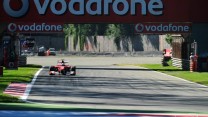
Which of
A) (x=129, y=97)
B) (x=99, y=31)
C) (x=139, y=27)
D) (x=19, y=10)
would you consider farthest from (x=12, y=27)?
(x=99, y=31)

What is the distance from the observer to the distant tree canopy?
90219mm

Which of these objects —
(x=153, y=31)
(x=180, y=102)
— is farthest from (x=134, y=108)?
(x=153, y=31)

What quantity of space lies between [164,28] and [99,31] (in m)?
57.0

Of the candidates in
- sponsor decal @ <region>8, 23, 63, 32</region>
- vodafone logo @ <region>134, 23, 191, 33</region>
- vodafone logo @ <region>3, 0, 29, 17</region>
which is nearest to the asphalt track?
sponsor decal @ <region>8, 23, 63, 32</region>

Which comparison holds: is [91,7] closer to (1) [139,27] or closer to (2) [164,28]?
(1) [139,27]

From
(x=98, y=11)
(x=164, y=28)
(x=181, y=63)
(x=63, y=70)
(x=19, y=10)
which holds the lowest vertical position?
(x=181, y=63)

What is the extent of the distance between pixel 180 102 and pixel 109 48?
69839mm

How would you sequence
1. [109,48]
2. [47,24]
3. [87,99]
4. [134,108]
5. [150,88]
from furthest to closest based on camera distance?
[109,48] → [47,24] → [150,88] → [87,99] → [134,108]

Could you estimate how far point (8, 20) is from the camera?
131 feet

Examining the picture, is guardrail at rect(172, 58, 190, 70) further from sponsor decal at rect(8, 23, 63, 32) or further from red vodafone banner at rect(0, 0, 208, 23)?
sponsor decal at rect(8, 23, 63, 32)

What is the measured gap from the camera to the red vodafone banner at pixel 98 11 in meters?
39.8

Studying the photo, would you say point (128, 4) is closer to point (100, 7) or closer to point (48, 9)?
point (100, 7)

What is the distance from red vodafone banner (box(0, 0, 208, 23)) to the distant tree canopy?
48.1m

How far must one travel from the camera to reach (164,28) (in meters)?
40.0
